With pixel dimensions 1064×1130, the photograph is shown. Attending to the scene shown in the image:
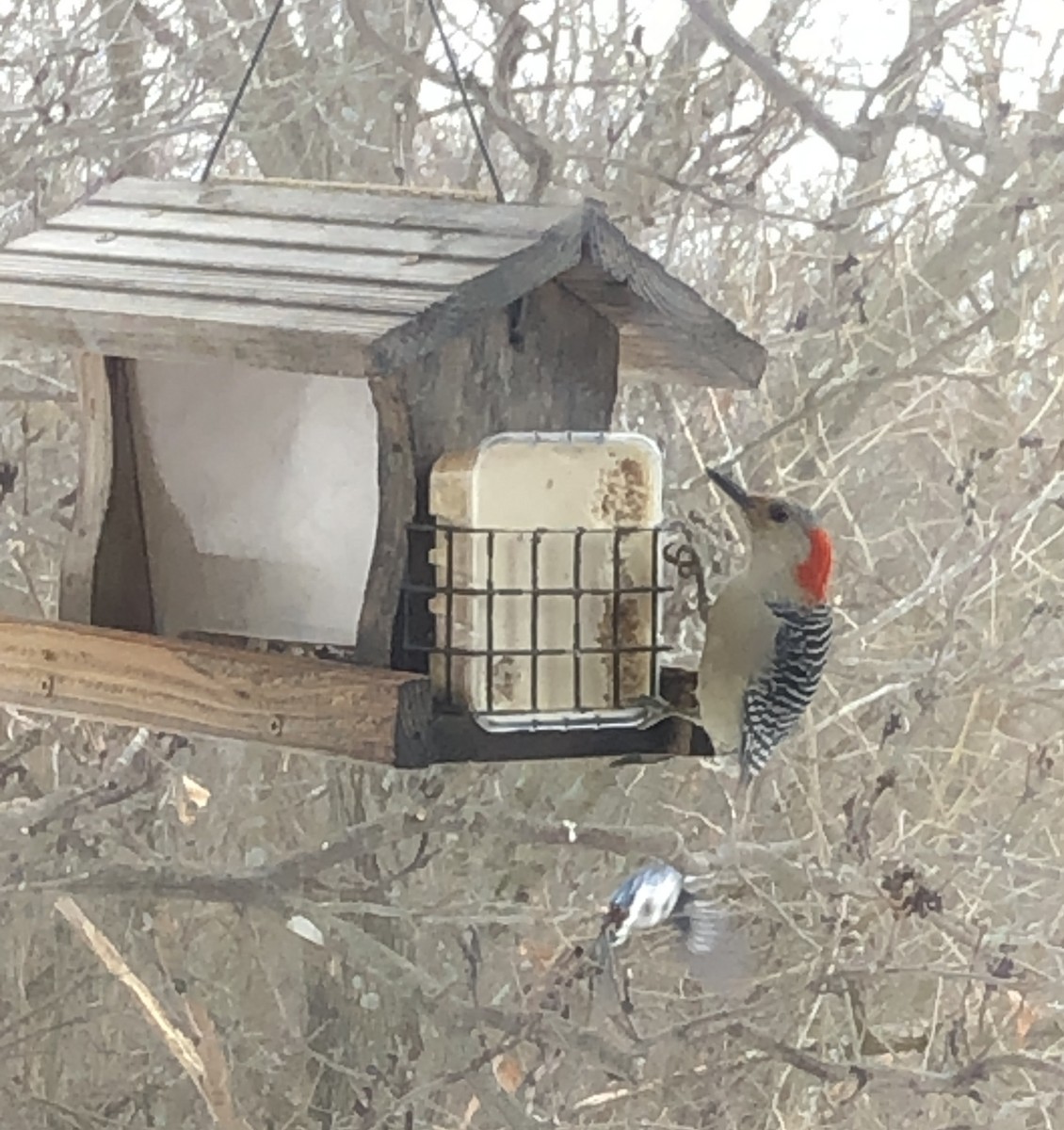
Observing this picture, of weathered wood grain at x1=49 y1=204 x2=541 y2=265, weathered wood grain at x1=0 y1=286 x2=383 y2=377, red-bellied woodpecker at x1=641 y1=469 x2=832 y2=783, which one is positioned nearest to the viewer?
weathered wood grain at x1=0 y1=286 x2=383 y2=377

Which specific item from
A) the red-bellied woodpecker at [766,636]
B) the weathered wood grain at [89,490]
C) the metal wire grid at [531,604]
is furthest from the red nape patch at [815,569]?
the weathered wood grain at [89,490]

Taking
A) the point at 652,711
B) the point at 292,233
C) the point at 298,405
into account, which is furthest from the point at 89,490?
the point at 652,711

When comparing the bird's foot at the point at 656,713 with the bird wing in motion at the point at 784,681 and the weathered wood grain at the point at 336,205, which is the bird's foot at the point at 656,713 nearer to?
the bird wing in motion at the point at 784,681

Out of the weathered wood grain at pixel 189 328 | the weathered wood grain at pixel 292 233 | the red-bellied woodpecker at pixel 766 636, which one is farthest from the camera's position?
the red-bellied woodpecker at pixel 766 636

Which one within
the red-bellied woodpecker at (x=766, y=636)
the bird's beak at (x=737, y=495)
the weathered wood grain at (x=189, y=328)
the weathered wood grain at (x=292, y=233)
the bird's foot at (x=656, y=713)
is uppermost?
the weathered wood grain at (x=292, y=233)

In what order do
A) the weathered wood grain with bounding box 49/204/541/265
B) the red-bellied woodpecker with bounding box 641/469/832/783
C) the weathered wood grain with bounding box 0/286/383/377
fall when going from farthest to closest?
the red-bellied woodpecker with bounding box 641/469/832/783, the weathered wood grain with bounding box 49/204/541/265, the weathered wood grain with bounding box 0/286/383/377

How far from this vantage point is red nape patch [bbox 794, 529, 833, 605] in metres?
1.35

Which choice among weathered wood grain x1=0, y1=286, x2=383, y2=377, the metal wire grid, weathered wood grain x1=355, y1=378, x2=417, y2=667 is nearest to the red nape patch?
the metal wire grid

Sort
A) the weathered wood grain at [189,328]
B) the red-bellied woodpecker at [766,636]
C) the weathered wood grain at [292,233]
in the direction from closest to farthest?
the weathered wood grain at [189,328] < the weathered wood grain at [292,233] < the red-bellied woodpecker at [766,636]

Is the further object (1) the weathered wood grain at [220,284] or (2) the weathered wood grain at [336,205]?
(2) the weathered wood grain at [336,205]

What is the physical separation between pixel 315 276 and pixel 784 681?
479mm

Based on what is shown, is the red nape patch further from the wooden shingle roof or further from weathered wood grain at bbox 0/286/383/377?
weathered wood grain at bbox 0/286/383/377

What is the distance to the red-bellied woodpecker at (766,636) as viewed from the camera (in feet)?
4.24

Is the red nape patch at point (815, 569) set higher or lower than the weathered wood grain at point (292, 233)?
lower
